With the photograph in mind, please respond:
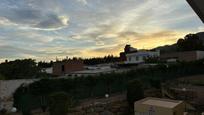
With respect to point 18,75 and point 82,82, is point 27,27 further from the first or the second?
point 18,75

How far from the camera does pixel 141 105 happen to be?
9805 millimetres

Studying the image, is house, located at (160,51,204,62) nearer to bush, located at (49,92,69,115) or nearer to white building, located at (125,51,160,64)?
white building, located at (125,51,160,64)

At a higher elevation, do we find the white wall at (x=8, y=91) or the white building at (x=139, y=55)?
the white building at (x=139, y=55)

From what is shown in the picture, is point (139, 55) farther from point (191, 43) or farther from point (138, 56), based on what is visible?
point (191, 43)

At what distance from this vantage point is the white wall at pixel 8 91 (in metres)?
15.3

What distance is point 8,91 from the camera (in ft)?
51.5

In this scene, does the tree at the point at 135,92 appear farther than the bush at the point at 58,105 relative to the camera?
Yes

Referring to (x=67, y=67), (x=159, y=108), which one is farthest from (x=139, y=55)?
(x=159, y=108)

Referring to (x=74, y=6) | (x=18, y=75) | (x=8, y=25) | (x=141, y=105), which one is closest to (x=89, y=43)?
(x=18, y=75)

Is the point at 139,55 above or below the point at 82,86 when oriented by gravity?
above

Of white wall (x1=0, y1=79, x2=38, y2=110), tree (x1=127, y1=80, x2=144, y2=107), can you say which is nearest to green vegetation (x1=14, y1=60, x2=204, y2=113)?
white wall (x1=0, y1=79, x2=38, y2=110)

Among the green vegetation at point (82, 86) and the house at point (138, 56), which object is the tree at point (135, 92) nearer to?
the green vegetation at point (82, 86)

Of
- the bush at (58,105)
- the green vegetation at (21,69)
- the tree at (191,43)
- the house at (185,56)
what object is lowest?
the bush at (58,105)

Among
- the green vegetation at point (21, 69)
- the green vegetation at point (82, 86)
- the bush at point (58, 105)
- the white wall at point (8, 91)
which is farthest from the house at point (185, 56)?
the bush at point (58, 105)
